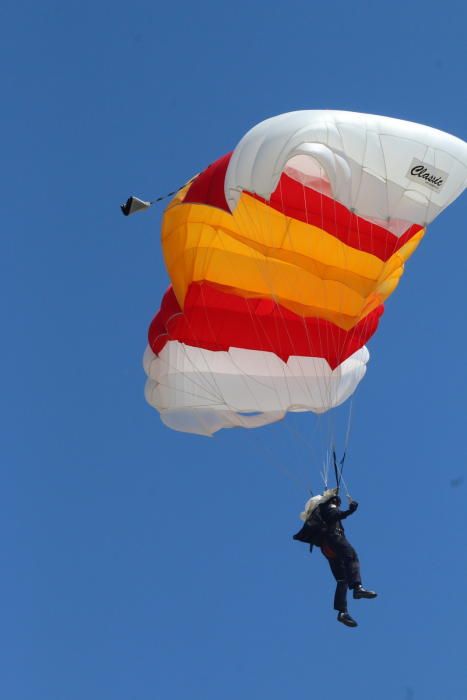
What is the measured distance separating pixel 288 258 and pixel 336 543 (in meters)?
3.53

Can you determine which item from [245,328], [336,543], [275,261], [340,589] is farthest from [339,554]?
[275,261]

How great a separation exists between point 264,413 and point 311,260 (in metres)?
2.72

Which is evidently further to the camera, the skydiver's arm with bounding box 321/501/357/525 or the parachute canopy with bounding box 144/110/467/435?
the skydiver's arm with bounding box 321/501/357/525

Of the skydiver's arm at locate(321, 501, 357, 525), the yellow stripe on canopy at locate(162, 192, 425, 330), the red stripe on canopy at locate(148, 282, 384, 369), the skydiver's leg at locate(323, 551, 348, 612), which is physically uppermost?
the yellow stripe on canopy at locate(162, 192, 425, 330)

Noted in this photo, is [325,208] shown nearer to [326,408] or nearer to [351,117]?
[351,117]

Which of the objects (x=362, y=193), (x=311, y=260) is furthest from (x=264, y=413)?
(x=362, y=193)

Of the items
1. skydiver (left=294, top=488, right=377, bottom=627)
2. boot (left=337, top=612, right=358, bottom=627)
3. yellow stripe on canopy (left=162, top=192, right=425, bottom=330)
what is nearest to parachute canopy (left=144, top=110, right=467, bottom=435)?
yellow stripe on canopy (left=162, top=192, right=425, bottom=330)

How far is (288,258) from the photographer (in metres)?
22.8

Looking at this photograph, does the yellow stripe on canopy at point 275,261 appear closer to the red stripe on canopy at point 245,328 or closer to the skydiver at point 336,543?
the red stripe on canopy at point 245,328

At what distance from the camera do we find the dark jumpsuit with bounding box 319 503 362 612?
21.8 m

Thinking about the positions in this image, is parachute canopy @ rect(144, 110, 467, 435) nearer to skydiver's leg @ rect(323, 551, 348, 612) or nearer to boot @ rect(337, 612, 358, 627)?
skydiver's leg @ rect(323, 551, 348, 612)

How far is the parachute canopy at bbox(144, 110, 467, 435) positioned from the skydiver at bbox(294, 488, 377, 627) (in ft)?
7.15

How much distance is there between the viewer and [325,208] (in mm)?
22219

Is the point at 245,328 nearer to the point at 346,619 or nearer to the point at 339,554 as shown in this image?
the point at 339,554
